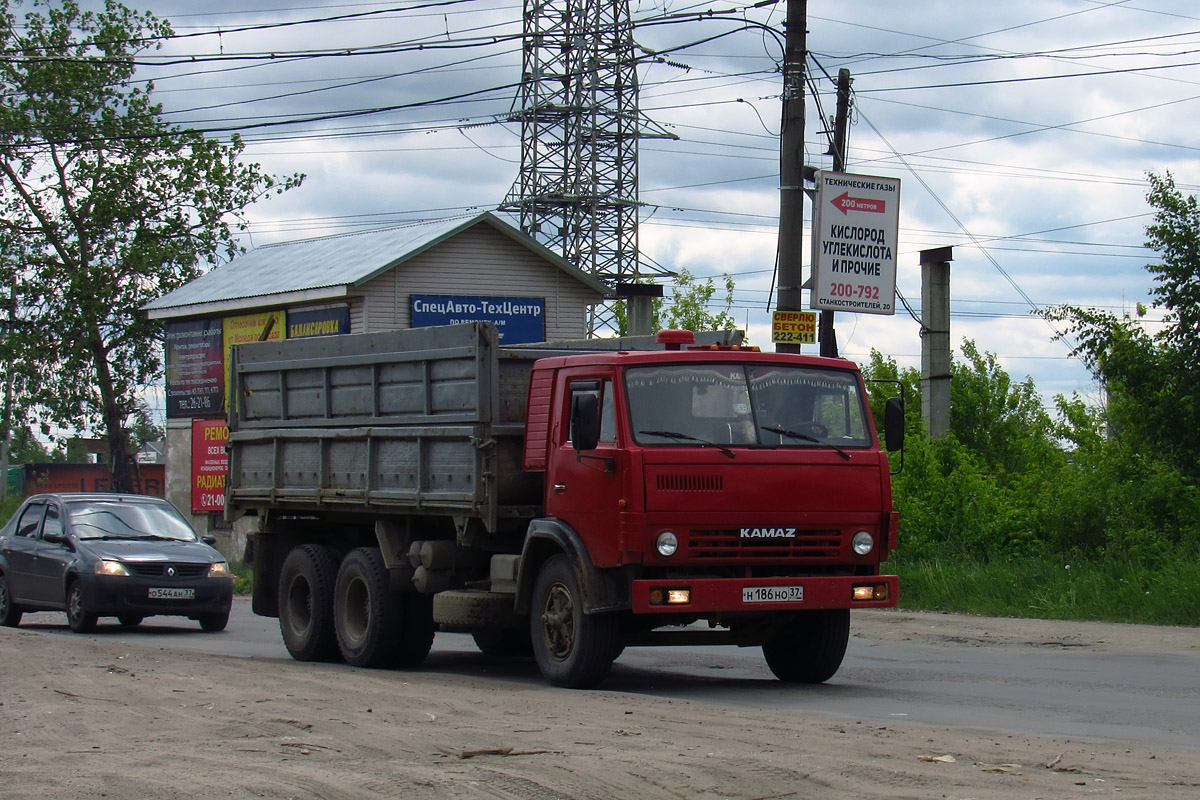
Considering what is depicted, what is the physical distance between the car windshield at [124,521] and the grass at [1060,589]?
9031mm

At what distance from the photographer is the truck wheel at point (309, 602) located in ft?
46.7

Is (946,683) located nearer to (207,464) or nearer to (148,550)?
(148,550)

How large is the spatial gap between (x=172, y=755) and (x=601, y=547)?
379cm

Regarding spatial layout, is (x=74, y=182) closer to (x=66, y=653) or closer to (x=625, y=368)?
(x=66, y=653)

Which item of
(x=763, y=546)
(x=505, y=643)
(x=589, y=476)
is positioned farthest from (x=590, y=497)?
(x=505, y=643)

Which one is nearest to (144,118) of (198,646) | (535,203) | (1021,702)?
(535,203)

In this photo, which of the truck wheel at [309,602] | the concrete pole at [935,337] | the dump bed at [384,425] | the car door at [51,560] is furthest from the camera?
the concrete pole at [935,337]

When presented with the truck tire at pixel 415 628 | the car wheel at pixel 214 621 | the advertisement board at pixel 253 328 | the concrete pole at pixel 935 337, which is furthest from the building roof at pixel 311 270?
the truck tire at pixel 415 628

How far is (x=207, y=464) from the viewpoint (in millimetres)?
33719

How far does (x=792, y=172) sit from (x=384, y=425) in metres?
7.92

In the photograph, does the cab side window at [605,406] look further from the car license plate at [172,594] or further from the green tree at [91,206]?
the green tree at [91,206]

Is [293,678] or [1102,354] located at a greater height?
[1102,354]

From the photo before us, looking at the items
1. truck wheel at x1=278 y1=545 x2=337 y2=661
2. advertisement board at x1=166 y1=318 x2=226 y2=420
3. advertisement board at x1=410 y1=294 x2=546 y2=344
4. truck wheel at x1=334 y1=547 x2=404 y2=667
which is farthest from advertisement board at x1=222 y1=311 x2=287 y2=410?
truck wheel at x1=334 y1=547 x2=404 y2=667

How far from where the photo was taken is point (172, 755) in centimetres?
777
